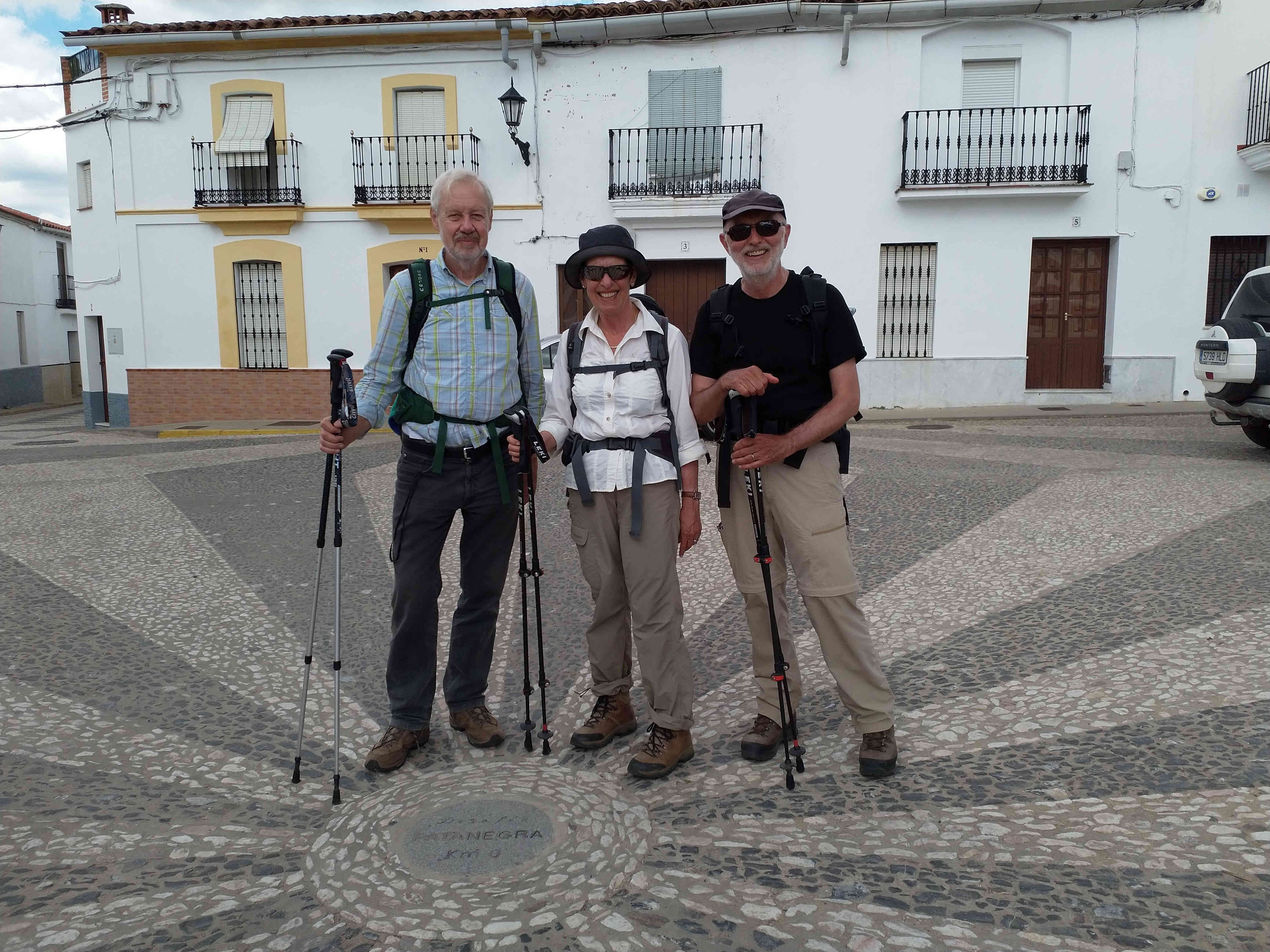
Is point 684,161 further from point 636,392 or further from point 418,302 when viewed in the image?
point 636,392

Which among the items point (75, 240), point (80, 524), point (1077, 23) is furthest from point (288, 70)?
point (1077, 23)

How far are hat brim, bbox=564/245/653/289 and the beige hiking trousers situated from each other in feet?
2.25

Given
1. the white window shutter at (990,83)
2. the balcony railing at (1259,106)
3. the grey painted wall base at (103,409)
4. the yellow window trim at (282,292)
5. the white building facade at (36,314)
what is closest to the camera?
the balcony railing at (1259,106)

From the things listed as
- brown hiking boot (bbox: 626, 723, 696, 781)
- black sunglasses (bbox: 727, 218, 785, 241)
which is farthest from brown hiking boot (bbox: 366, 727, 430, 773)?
black sunglasses (bbox: 727, 218, 785, 241)

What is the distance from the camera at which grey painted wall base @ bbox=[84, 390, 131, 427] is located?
17.8m

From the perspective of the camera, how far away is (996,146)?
51.2 feet

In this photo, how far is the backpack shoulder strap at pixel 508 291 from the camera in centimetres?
340

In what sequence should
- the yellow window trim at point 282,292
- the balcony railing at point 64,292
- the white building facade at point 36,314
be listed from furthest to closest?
the balcony railing at point 64,292 < the white building facade at point 36,314 < the yellow window trim at point 282,292

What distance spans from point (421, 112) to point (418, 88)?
378mm

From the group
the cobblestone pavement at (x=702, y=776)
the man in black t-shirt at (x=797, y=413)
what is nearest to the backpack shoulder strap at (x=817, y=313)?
the man in black t-shirt at (x=797, y=413)

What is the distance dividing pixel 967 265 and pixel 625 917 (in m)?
15.2

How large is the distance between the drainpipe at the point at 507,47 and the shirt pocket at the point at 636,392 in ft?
47.1

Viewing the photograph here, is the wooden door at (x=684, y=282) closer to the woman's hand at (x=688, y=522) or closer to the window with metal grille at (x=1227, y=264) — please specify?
the window with metal grille at (x=1227, y=264)

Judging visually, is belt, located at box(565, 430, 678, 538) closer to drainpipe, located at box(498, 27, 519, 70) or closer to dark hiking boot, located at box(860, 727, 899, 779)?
dark hiking boot, located at box(860, 727, 899, 779)
